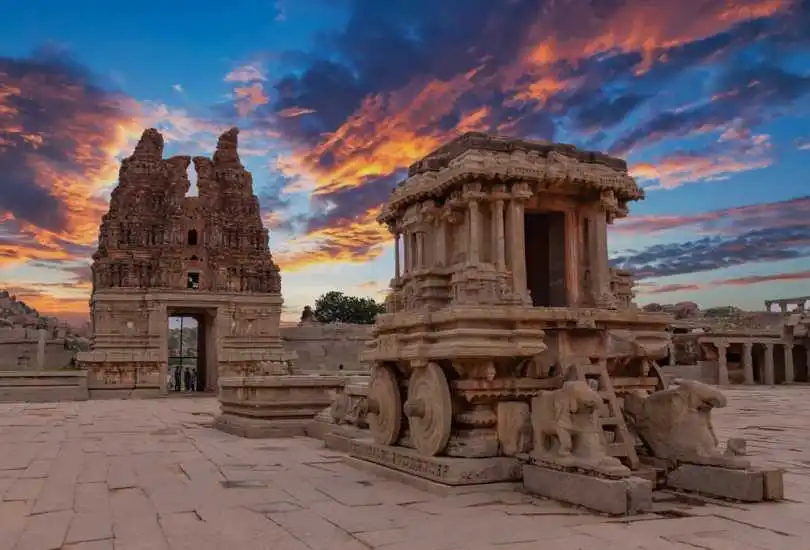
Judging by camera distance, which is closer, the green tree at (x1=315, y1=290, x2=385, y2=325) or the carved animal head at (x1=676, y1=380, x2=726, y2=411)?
the carved animal head at (x1=676, y1=380, x2=726, y2=411)

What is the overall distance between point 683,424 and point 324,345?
30.4m

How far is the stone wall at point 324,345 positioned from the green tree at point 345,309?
95.6 feet

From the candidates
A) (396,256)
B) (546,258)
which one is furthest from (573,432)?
(396,256)

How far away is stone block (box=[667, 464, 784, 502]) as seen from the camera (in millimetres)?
5973

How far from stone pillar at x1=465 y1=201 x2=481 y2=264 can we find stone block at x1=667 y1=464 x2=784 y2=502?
2.97m

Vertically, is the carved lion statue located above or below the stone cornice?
below

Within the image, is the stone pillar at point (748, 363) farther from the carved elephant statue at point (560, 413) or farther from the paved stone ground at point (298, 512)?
the carved elephant statue at point (560, 413)

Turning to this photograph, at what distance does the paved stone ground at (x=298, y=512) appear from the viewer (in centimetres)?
489

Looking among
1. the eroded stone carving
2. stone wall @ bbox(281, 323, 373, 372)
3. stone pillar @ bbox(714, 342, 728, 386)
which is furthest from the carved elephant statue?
stone pillar @ bbox(714, 342, 728, 386)

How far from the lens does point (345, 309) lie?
6750cm

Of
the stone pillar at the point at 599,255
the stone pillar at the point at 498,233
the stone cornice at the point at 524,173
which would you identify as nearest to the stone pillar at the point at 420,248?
the stone cornice at the point at 524,173

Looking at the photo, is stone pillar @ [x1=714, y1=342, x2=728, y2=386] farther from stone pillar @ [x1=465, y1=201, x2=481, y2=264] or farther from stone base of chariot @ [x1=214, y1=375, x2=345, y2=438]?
stone pillar @ [x1=465, y1=201, x2=481, y2=264]

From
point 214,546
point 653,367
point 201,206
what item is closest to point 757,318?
point 201,206

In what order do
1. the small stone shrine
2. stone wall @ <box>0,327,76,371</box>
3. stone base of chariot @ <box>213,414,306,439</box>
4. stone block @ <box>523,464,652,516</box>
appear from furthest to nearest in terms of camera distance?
stone wall @ <box>0,327,76,371</box>
stone base of chariot @ <box>213,414,306,439</box>
the small stone shrine
stone block @ <box>523,464,652,516</box>
